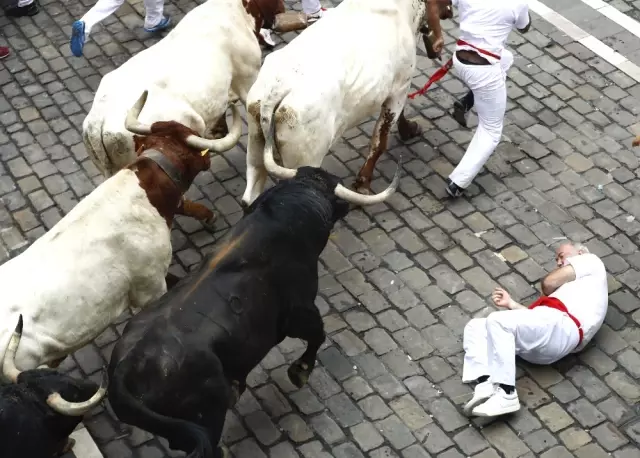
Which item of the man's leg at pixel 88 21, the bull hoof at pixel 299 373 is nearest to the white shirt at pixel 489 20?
the bull hoof at pixel 299 373

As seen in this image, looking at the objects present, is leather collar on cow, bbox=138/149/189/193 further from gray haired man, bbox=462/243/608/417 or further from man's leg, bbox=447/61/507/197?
man's leg, bbox=447/61/507/197

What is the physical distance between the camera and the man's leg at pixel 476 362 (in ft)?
23.0

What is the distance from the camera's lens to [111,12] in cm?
1068

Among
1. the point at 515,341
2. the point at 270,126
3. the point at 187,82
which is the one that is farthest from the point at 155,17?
the point at 515,341

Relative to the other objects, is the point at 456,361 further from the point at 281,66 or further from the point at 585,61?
the point at 585,61

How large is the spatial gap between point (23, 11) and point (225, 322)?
692 centimetres

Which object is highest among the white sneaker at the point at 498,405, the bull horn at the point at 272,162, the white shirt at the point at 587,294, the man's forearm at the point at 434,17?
the man's forearm at the point at 434,17

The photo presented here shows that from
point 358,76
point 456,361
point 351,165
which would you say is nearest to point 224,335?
point 456,361

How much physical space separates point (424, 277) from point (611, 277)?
1.61 m

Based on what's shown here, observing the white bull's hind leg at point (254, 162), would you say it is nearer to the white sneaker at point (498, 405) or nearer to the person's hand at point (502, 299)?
the person's hand at point (502, 299)

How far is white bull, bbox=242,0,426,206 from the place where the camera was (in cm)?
762

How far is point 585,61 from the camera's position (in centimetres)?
1031

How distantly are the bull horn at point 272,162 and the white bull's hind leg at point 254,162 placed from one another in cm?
34

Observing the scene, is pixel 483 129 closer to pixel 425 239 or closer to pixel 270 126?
pixel 425 239
